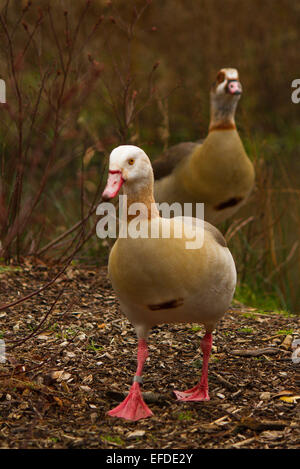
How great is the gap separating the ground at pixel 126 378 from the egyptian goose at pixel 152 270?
0.19 m

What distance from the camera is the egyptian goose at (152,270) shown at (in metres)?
2.49

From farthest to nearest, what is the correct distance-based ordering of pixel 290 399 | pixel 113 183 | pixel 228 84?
pixel 228 84
pixel 290 399
pixel 113 183

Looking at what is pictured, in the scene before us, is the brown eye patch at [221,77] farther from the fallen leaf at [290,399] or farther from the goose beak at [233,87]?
the fallen leaf at [290,399]

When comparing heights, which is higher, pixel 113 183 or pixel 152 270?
pixel 113 183

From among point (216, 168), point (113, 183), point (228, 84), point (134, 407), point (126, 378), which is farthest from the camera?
point (228, 84)

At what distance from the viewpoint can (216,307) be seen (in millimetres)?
2730

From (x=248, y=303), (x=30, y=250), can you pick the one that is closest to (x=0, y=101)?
(x=30, y=250)

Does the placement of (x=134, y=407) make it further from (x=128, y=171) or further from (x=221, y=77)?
(x=221, y=77)

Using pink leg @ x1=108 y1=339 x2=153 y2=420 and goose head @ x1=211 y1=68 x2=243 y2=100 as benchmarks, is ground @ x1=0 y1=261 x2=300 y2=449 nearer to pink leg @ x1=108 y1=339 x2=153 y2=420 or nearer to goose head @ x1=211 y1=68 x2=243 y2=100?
pink leg @ x1=108 y1=339 x2=153 y2=420

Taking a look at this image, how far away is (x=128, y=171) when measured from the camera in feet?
8.26

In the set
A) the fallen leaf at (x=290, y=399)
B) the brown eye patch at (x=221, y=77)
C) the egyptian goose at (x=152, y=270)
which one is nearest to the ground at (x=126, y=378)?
the fallen leaf at (x=290, y=399)

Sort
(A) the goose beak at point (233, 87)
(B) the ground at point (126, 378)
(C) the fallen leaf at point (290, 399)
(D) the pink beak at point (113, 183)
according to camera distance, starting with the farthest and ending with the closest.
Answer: (A) the goose beak at point (233, 87) → (C) the fallen leaf at point (290, 399) → (B) the ground at point (126, 378) → (D) the pink beak at point (113, 183)

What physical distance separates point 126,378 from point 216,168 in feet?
6.42

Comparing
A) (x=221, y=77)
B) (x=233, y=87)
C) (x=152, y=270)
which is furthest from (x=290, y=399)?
(x=221, y=77)
